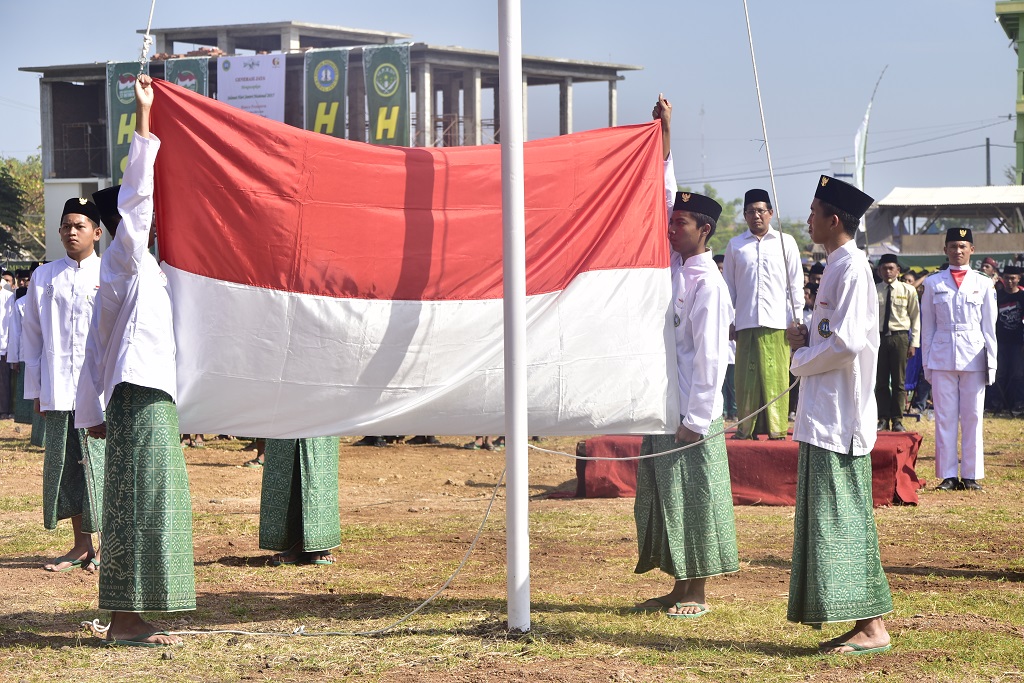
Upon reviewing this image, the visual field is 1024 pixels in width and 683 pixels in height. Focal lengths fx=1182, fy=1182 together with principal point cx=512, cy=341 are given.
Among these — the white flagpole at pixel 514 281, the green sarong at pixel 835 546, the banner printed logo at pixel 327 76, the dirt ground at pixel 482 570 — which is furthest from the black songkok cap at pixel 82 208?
the banner printed logo at pixel 327 76

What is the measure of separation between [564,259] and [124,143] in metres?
33.7

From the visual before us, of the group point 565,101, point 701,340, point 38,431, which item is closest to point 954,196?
point 565,101

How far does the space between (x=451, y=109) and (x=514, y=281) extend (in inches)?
1371

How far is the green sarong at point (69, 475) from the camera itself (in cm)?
733

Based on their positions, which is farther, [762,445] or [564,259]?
[762,445]

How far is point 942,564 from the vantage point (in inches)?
285

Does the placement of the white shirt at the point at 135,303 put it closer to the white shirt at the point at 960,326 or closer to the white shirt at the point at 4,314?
the white shirt at the point at 960,326

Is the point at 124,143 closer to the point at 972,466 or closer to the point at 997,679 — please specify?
the point at 972,466

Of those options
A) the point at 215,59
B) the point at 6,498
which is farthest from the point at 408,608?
the point at 215,59

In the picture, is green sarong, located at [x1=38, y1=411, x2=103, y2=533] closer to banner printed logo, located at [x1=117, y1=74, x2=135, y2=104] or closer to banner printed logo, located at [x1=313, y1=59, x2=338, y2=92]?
banner printed logo, located at [x1=313, y1=59, x2=338, y2=92]

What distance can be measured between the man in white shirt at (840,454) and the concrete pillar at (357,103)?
33.0m

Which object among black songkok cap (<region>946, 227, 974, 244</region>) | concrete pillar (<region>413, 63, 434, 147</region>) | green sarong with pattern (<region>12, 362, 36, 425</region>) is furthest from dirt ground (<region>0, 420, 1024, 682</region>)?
concrete pillar (<region>413, 63, 434, 147</region>)

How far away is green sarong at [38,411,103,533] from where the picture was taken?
7.33 metres

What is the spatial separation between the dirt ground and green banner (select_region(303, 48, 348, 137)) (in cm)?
2507
